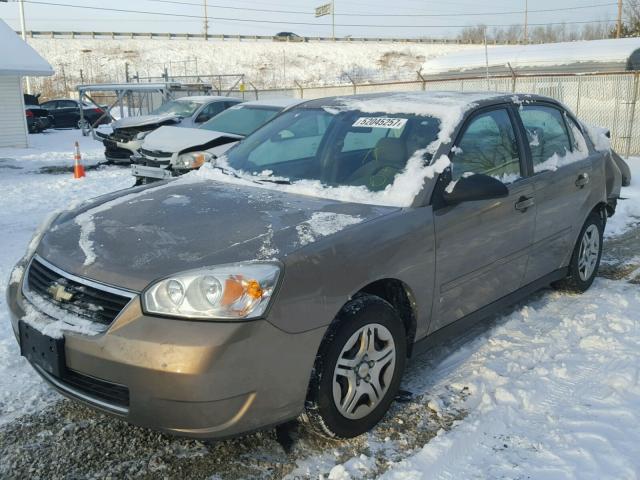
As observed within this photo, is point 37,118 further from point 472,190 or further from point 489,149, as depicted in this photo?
point 472,190

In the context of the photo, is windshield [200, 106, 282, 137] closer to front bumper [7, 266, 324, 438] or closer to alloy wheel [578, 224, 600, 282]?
alloy wheel [578, 224, 600, 282]

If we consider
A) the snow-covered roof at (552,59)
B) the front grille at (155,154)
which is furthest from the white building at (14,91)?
the snow-covered roof at (552,59)

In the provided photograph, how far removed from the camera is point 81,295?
272 centimetres

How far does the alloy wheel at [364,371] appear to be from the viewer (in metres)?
2.90

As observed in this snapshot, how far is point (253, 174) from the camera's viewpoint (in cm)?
401

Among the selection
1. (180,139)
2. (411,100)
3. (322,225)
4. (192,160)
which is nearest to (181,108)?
(180,139)

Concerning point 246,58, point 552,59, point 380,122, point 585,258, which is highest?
point 246,58

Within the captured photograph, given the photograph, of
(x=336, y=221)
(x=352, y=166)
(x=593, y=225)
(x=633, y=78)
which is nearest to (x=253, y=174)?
(x=352, y=166)

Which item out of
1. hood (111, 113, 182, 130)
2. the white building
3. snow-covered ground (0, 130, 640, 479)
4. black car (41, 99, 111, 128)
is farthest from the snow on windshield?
black car (41, 99, 111, 128)

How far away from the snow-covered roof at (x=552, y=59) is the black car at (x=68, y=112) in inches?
608

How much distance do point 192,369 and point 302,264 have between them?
639 millimetres

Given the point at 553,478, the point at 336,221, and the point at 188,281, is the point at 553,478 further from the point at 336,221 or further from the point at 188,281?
the point at 188,281

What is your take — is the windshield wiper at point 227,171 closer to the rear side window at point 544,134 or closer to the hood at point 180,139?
the rear side window at point 544,134

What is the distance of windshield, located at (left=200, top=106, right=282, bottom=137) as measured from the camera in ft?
33.0
